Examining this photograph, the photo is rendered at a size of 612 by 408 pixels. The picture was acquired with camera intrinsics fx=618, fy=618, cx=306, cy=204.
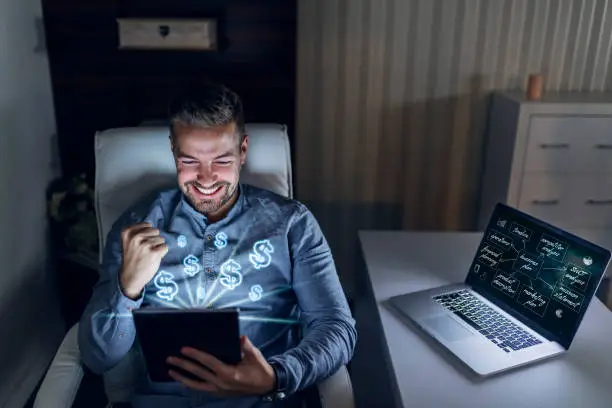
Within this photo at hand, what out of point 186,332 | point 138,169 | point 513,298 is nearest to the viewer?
point 186,332

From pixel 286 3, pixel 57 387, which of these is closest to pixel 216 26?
pixel 286 3

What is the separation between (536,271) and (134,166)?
97cm

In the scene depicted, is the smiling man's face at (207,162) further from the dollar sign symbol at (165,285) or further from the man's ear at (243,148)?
the dollar sign symbol at (165,285)

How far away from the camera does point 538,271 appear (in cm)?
128

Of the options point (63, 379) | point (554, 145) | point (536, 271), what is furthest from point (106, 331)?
point (554, 145)

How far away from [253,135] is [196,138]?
10.6 inches

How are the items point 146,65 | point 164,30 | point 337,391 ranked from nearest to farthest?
point 337,391
point 164,30
point 146,65

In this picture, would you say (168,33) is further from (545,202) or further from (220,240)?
(545,202)

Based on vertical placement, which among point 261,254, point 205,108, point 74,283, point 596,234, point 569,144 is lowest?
point 74,283

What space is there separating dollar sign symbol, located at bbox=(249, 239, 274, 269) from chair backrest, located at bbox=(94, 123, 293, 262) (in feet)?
0.74

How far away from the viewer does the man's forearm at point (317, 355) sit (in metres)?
1.21

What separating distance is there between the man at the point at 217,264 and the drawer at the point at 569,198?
1.11 metres

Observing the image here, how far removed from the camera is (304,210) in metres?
1.46

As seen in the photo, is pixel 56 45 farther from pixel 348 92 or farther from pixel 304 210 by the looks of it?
pixel 304 210
